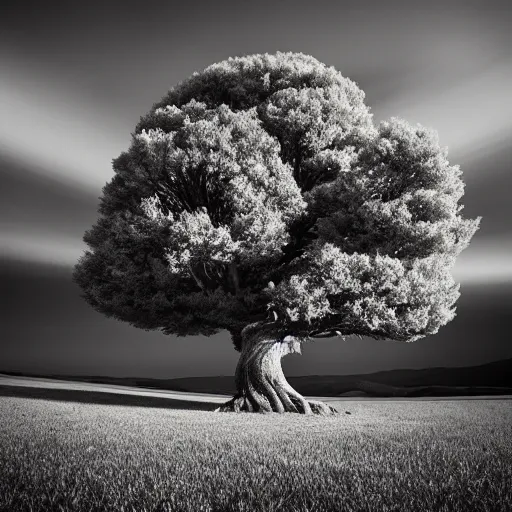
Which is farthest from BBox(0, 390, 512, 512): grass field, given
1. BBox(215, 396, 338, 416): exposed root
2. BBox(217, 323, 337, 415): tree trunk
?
BBox(217, 323, 337, 415): tree trunk

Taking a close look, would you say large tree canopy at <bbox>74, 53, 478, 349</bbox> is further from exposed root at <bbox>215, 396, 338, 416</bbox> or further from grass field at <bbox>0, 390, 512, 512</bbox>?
grass field at <bbox>0, 390, 512, 512</bbox>

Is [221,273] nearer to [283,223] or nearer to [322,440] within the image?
[283,223]

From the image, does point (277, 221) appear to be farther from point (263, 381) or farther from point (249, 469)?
point (249, 469)

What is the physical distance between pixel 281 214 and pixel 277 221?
1.46 ft

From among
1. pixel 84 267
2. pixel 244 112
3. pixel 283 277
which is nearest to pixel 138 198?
pixel 84 267

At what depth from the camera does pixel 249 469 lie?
6.00m

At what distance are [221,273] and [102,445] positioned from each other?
1106 centimetres

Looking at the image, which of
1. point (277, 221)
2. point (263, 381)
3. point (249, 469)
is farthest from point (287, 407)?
point (249, 469)

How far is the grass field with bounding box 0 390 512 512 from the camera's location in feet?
15.1

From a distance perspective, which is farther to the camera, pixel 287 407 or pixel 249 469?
pixel 287 407

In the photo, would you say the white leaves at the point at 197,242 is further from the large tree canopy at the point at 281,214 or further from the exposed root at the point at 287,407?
the exposed root at the point at 287,407

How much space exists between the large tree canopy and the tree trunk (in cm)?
76

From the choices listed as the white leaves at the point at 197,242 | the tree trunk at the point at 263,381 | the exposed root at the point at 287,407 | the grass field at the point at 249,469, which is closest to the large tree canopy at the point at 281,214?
the white leaves at the point at 197,242

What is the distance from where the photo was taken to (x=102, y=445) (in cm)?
789
